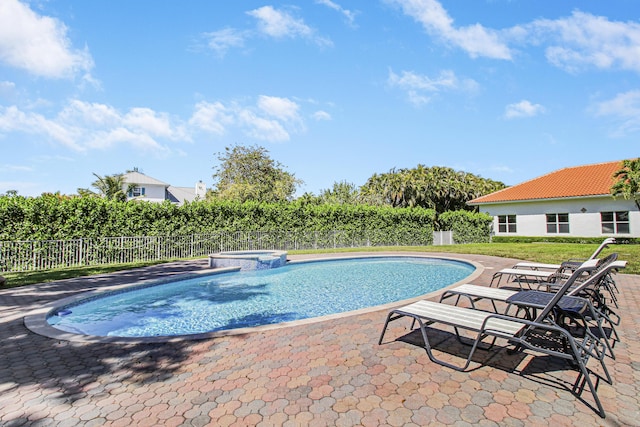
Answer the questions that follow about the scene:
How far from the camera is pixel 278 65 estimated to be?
15.2 metres

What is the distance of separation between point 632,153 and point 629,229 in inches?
252

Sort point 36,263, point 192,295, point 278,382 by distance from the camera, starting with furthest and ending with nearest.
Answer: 1. point 36,263
2. point 192,295
3. point 278,382

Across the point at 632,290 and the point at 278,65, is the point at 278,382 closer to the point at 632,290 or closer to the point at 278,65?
the point at 632,290

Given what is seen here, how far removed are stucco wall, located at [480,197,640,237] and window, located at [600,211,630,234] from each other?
0.24 metres

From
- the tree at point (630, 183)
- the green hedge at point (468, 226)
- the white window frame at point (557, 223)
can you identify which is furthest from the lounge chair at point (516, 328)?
the white window frame at point (557, 223)

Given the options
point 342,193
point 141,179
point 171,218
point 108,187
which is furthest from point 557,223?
point 141,179

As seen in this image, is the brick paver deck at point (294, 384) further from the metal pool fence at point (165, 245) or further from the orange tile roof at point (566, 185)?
the orange tile roof at point (566, 185)

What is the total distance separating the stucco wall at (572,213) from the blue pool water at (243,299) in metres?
17.4

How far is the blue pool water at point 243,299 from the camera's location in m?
6.91

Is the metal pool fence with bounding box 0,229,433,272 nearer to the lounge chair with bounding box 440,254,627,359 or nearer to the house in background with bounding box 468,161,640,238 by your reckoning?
the house in background with bounding box 468,161,640,238

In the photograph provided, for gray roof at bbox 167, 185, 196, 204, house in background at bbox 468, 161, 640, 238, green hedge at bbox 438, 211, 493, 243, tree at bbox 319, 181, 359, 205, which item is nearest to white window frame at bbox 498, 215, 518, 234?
house in background at bbox 468, 161, 640, 238

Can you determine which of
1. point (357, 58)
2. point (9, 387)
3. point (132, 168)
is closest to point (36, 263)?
point (9, 387)

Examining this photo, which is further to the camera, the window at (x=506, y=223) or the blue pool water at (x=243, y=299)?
the window at (x=506, y=223)

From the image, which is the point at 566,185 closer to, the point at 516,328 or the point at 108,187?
the point at 516,328
